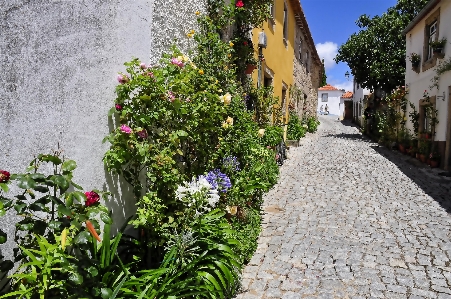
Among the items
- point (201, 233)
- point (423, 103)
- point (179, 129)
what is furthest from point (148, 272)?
point (423, 103)

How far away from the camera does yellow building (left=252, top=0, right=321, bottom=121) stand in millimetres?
10367

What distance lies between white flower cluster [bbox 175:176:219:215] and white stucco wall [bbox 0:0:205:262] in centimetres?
64

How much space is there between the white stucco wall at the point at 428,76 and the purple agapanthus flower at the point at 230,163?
8.90 metres

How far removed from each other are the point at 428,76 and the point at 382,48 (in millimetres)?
6914

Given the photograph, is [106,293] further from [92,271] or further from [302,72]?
[302,72]

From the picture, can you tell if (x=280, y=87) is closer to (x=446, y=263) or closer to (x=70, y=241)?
(x=446, y=263)

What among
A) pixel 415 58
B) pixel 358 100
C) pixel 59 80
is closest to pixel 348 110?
pixel 358 100

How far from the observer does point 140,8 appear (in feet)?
11.7

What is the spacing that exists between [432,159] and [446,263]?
25.9 feet

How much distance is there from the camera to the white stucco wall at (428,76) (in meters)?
11.1

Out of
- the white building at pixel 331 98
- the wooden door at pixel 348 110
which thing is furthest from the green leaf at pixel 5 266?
the white building at pixel 331 98

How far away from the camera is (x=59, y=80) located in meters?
3.08

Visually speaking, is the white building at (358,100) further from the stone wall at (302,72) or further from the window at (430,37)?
the window at (430,37)

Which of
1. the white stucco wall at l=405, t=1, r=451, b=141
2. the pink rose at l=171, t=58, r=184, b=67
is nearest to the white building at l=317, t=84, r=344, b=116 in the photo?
the white stucco wall at l=405, t=1, r=451, b=141
